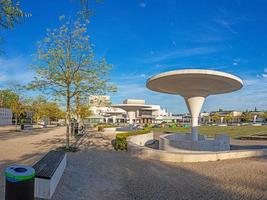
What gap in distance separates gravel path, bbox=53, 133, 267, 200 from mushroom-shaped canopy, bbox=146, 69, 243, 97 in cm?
545

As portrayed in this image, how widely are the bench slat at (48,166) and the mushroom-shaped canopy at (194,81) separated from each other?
29.5 ft

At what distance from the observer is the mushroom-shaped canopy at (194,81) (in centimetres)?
1446

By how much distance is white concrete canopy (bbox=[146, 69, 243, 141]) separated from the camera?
14.5m

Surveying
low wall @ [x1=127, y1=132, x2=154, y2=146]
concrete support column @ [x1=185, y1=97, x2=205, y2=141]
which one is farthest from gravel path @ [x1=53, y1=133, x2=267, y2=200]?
low wall @ [x1=127, y1=132, x2=154, y2=146]

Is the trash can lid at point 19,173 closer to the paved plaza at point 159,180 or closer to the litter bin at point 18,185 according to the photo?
the litter bin at point 18,185

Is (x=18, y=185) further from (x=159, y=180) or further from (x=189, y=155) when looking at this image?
(x=189, y=155)

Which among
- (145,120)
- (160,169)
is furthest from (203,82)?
(145,120)

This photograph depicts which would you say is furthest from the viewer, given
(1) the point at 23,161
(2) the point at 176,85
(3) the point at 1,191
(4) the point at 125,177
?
(2) the point at 176,85

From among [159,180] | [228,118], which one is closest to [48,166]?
[159,180]

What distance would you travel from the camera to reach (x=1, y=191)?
6426mm

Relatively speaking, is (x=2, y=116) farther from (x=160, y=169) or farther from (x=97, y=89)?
(x=160, y=169)

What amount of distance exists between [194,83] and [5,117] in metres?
55.8

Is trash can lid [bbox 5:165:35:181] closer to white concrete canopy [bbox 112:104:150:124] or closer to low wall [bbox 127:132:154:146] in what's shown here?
low wall [bbox 127:132:154:146]

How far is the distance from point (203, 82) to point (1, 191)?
13083 mm
